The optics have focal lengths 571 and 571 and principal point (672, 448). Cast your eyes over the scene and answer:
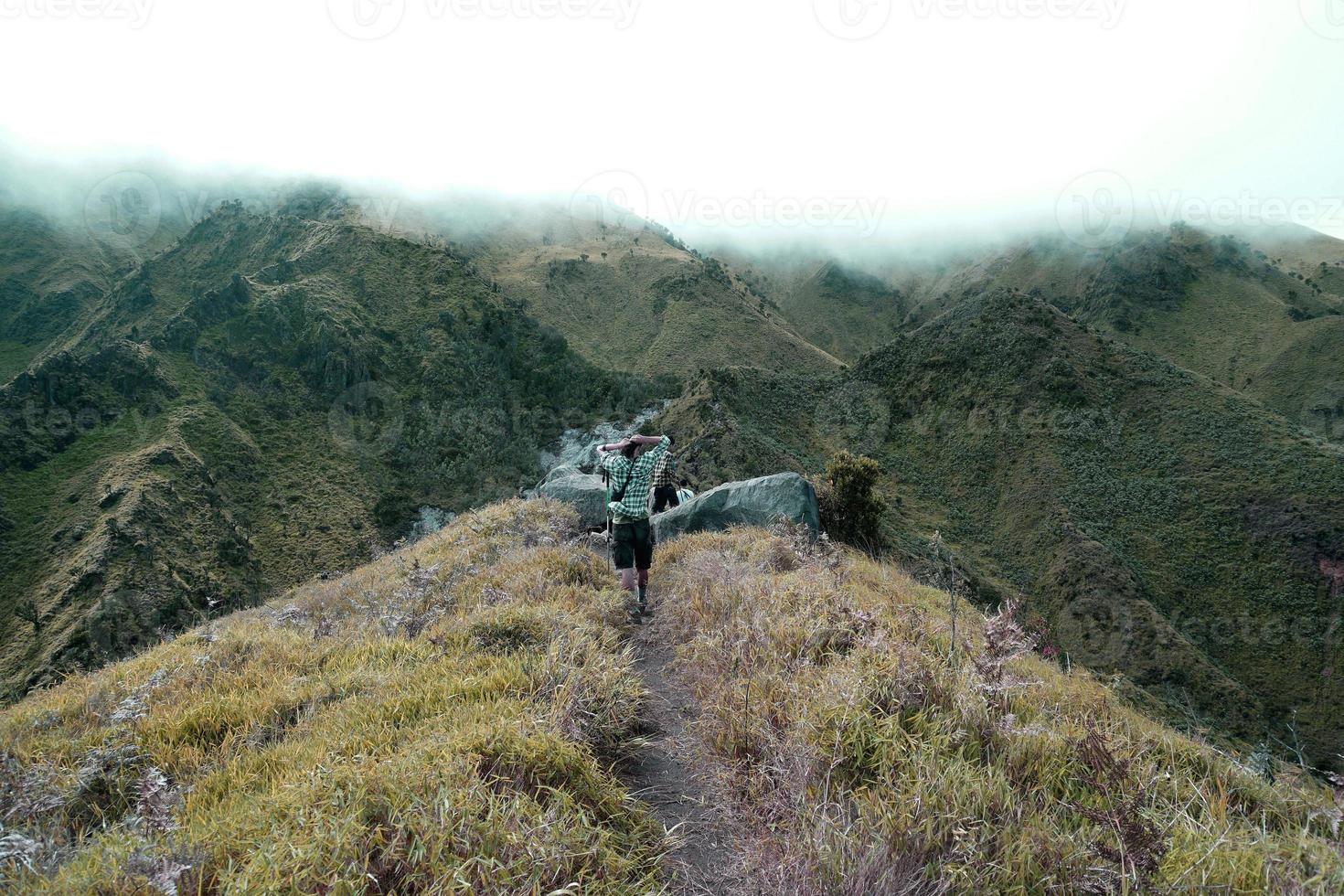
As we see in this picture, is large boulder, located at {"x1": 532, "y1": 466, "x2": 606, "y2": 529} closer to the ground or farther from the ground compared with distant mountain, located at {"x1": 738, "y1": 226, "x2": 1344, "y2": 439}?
closer to the ground

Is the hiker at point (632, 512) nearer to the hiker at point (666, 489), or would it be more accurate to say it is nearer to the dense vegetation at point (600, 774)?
the hiker at point (666, 489)

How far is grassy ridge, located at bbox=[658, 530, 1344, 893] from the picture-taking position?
2.44m

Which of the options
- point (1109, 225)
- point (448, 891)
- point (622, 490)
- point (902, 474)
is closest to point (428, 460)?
point (902, 474)

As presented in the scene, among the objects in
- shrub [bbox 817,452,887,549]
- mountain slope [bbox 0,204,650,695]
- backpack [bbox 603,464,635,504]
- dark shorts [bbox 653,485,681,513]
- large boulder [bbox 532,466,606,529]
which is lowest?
mountain slope [bbox 0,204,650,695]

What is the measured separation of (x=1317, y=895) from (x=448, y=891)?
3327 mm

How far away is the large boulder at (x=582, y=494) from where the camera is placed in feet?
48.4

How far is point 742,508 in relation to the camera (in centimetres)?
1397

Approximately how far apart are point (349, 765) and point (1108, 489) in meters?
68.1

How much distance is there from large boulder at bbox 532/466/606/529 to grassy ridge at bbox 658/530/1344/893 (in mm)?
9947

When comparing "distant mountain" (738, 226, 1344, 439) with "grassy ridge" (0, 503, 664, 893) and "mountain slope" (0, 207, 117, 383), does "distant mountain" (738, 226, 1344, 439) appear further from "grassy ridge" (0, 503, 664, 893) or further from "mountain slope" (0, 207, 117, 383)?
"mountain slope" (0, 207, 117, 383)

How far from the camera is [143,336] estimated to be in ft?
291

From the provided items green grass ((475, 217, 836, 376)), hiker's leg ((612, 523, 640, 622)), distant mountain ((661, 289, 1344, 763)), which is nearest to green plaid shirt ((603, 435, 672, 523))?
hiker's leg ((612, 523, 640, 622))

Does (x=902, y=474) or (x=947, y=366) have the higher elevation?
(x=947, y=366)

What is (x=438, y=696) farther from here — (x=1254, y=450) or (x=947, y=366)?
(x=947, y=366)
